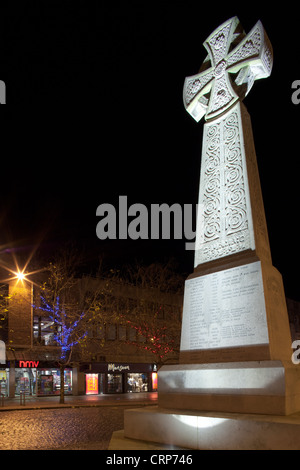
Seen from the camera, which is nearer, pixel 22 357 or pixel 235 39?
pixel 235 39

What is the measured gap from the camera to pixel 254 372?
20.6ft

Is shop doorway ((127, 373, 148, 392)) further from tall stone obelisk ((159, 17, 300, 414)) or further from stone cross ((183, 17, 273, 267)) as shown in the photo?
stone cross ((183, 17, 273, 267))

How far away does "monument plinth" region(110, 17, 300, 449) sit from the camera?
602 cm

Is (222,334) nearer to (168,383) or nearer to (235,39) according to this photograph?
(168,383)

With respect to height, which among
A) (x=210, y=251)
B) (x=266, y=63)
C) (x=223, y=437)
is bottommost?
(x=223, y=437)

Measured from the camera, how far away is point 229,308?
7359 mm

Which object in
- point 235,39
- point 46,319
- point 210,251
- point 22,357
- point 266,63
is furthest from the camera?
point 46,319

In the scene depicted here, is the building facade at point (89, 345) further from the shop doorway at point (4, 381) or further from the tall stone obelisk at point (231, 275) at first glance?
the tall stone obelisk at point (231, 275)

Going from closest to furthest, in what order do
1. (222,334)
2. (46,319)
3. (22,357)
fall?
(222,334)
(22,357)
(46,319)

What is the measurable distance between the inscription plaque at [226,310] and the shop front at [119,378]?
2949cm

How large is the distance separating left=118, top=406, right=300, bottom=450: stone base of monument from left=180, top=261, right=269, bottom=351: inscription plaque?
129cm

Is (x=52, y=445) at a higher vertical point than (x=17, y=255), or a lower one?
lower
